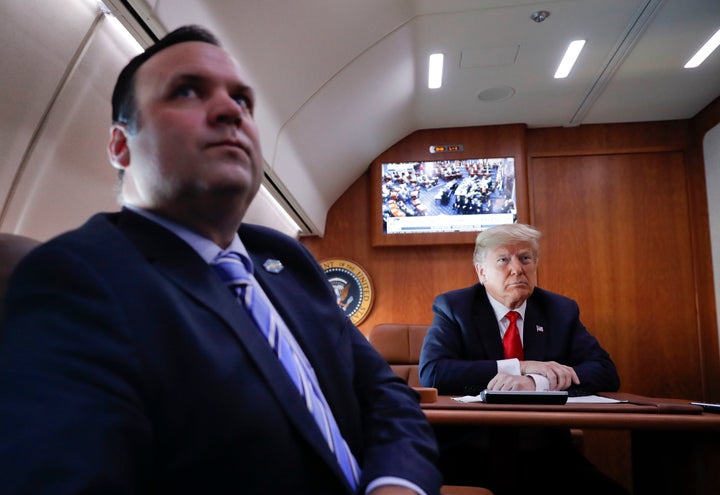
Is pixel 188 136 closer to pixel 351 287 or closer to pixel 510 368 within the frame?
pixel 510 368

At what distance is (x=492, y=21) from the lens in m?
3.67

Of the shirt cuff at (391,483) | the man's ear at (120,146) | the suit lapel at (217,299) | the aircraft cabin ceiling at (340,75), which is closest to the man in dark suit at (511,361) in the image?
the shirt cuff at (391,483)

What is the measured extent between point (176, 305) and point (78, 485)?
0.28m

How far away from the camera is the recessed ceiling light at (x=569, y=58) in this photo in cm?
395

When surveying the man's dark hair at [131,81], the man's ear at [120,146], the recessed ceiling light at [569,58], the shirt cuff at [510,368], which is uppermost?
the recessed ceiling light at [569,58]

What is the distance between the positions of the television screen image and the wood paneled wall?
0.13 meters

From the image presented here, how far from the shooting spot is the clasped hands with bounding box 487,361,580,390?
1.88 m

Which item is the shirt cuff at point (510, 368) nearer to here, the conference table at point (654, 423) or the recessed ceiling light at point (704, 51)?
the conference table at point (654, 423)

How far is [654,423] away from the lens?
1326 millimetres

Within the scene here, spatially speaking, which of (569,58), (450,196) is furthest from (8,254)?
(450,196)

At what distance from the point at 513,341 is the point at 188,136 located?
1867 mm

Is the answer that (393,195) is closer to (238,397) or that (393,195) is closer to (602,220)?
(602,220)

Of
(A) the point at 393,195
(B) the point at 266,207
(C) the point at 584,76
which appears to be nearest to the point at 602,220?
(C) the point at 584,76

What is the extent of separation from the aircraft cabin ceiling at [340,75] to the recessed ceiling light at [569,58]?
6cm
